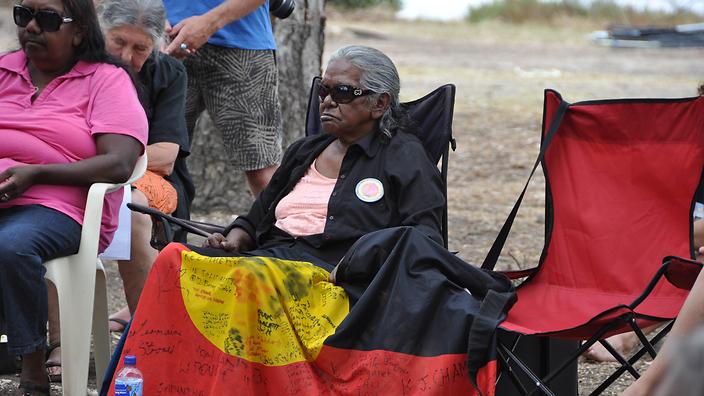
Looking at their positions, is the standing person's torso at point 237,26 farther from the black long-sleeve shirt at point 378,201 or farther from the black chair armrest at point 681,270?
the black chair armrest at point 681,270

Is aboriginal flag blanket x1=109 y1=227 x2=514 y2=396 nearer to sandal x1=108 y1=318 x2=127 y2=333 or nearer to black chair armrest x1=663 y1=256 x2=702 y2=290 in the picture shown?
black chair armrest x1=663 y1=256 x2=702 y2=290

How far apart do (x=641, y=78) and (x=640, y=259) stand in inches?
472

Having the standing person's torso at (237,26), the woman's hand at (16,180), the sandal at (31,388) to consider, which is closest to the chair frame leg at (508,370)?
the sandal at (31,388)

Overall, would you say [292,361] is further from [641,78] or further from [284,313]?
[641,78]

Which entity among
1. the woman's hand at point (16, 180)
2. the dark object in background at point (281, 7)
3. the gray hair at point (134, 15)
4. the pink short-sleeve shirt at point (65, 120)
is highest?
the gray hair at point (134, 15)

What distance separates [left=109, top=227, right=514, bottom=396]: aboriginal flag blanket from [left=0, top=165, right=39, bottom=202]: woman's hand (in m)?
0.60

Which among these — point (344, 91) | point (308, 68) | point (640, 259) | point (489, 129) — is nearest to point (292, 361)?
point (344, 91)

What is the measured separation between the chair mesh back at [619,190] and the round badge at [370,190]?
702 millimetres

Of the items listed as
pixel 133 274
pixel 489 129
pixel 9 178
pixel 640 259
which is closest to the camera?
pixel 9 178

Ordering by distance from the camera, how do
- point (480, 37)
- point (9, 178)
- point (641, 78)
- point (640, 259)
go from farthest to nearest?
point (480, 37) → point (641, 78) → point (640, 259) → point (9, 178)

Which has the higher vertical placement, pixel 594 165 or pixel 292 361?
pixel 594 165

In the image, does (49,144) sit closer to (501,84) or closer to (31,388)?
(31,388)

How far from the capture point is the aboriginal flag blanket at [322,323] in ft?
10.6

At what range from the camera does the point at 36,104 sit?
405 cm
